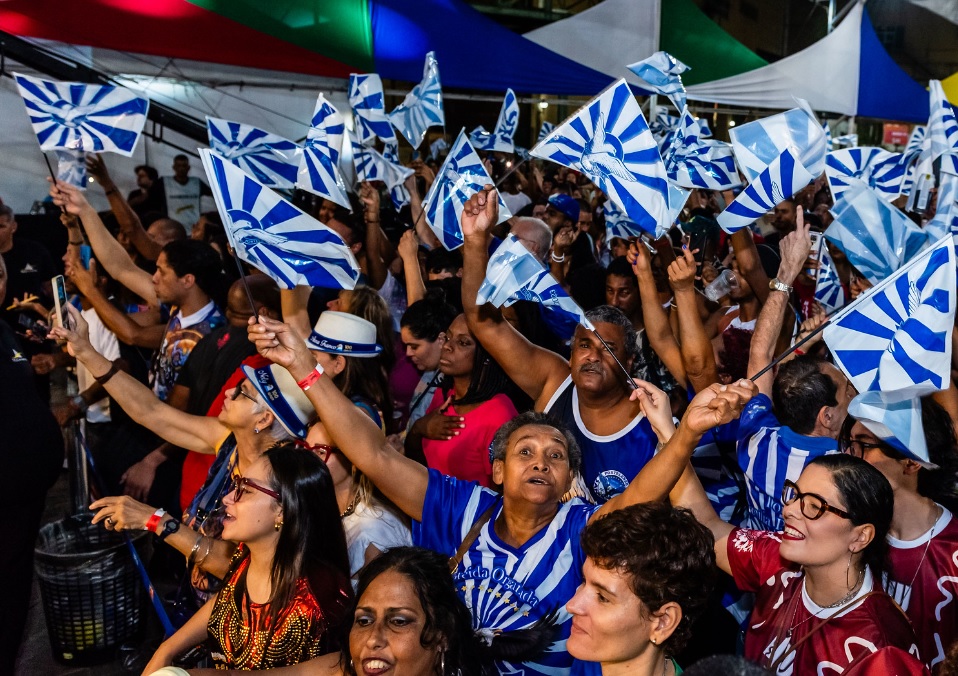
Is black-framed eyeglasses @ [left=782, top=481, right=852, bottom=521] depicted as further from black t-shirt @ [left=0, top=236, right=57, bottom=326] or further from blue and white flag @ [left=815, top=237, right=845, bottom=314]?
black t-shirt @ [left=0, top=236, right=57, bottom=326]

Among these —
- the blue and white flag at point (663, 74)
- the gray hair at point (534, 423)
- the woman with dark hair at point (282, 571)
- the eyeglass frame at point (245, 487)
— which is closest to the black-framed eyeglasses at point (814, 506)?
the gray hair at point (534, 423)

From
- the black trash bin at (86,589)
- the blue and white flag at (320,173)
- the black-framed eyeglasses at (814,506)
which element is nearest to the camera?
the black-framed eyeglasses at (814,506)

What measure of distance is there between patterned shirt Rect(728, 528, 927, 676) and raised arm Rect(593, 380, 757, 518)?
39 centimetres

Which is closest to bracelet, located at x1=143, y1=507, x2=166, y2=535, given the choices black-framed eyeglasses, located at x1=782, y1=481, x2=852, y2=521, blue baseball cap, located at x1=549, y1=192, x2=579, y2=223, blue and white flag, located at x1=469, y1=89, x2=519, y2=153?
black-framed eyeglasses, located at x1=782, y1=481, x2=852, y2=521

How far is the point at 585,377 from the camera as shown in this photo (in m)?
3.45

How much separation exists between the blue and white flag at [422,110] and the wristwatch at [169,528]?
176 inches

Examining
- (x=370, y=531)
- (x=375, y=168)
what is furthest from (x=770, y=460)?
(x=375, y=168)

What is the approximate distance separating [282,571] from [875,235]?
9.00ft

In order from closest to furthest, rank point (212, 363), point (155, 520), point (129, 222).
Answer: point (155, 520) → point (212, 363) → point (129, 222)

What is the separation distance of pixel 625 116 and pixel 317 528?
2.16 metres

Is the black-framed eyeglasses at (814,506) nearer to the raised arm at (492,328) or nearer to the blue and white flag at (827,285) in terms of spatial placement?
the raised arm at (492,328)

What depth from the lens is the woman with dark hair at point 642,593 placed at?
2.08 metres

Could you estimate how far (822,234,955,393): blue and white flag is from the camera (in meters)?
2.72

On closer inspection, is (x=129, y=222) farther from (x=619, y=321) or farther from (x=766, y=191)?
(x=766, y=191)
